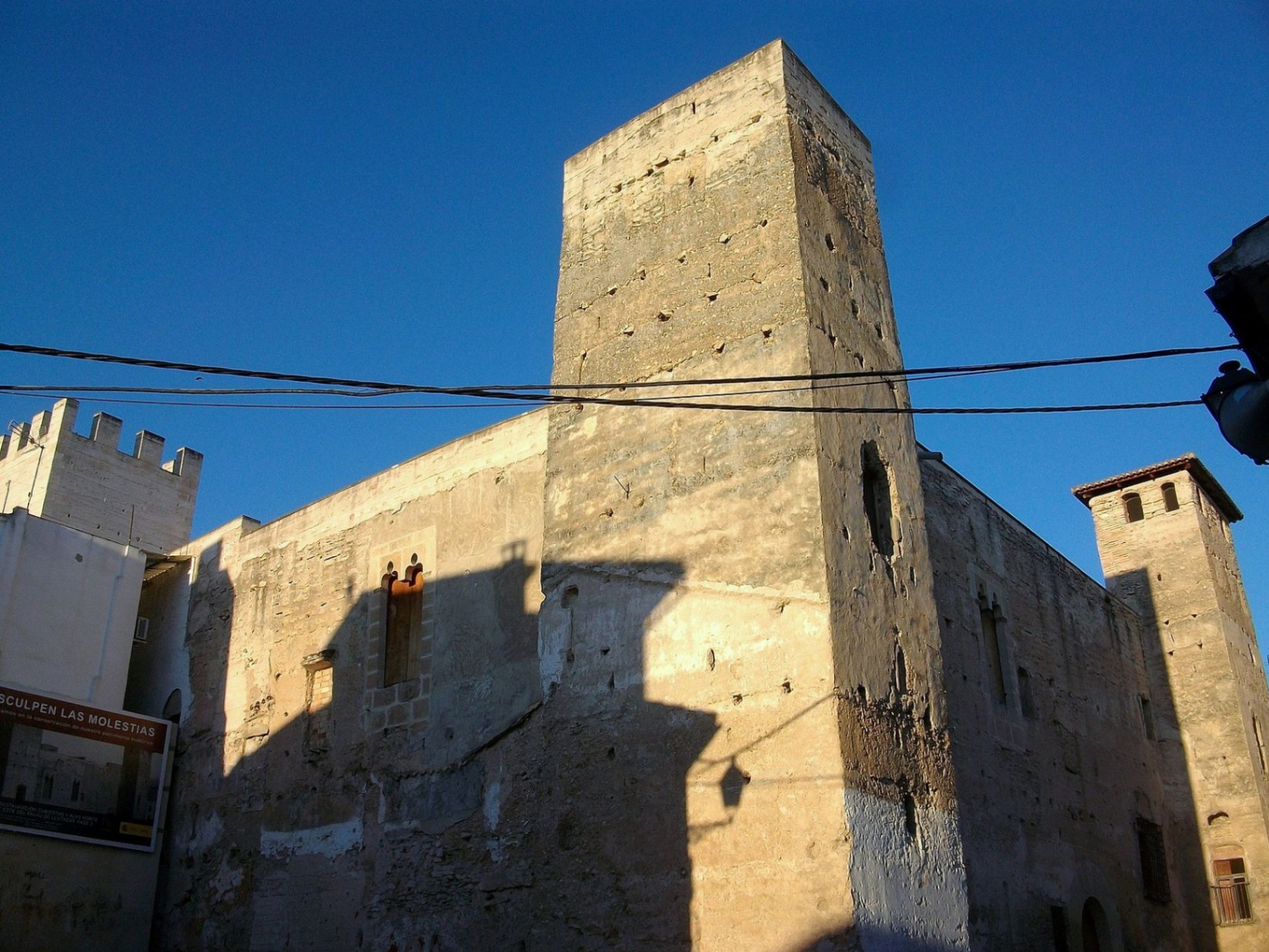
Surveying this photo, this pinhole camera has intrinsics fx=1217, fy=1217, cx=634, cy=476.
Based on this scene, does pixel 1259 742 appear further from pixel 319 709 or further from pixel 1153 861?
pixel 319 709

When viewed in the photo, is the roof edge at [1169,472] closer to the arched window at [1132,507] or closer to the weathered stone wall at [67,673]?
the arched window at [1132,507]

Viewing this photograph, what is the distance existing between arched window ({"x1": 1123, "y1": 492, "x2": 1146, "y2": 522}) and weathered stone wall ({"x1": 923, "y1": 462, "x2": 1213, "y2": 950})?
2121 mm

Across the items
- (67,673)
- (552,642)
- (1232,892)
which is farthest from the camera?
(1232,892)

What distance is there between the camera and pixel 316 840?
12.1 meters

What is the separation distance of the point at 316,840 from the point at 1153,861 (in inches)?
411

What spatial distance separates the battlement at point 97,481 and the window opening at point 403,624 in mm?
11670

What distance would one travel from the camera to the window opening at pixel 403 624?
12.2m

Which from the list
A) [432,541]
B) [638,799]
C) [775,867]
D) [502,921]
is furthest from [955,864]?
[432,541]

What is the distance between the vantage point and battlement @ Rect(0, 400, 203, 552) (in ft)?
72.3

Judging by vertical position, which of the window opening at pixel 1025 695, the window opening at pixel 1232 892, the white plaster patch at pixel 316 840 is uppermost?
the window opening at pixel 1025 695

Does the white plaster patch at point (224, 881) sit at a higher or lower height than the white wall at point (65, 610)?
lower

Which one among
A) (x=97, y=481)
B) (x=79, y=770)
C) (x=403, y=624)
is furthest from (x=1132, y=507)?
(x=97, y=481)

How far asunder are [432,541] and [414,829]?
114 inches

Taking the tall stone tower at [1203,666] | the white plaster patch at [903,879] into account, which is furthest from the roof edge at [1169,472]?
the white plaster patch at [903,879]
